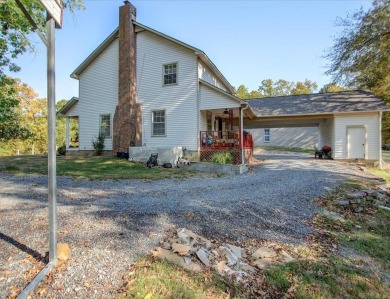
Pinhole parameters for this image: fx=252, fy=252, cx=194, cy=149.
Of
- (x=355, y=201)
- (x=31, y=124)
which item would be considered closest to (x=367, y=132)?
(x=355, y=201)

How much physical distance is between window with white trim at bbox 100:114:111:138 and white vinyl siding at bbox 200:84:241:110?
6248 millimetres

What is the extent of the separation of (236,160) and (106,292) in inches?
410

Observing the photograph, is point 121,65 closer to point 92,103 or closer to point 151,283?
point 92,103

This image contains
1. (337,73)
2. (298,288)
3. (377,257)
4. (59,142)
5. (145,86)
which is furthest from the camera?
(59,142)

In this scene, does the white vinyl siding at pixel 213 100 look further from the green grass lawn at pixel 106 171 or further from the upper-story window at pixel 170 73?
the green grass lawn at pixel 106 171

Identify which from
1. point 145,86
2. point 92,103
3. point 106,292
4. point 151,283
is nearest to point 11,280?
point 106,292

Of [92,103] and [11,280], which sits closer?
[11,280]

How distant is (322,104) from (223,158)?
9518 mm

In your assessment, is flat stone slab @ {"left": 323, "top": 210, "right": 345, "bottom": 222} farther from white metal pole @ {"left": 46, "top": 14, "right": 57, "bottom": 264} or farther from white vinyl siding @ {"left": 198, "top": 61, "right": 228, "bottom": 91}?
white vinyl siding @ {"left": 198, "top": 61, "right": 228, "bottom": 91}

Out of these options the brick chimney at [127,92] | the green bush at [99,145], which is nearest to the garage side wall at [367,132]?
the brick chimney at [127,92]

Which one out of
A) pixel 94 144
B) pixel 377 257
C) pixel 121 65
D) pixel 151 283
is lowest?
pixel 377 257

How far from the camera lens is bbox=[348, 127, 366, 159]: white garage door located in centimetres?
1530

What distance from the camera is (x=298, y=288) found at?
2.93 meters

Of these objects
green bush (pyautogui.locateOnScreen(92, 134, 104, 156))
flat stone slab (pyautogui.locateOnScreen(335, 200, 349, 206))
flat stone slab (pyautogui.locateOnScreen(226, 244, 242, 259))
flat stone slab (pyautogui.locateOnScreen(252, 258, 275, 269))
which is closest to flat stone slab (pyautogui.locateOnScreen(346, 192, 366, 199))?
flat stone slab (pyautogui.locateOnScreen(335, 200, 349, 206))
